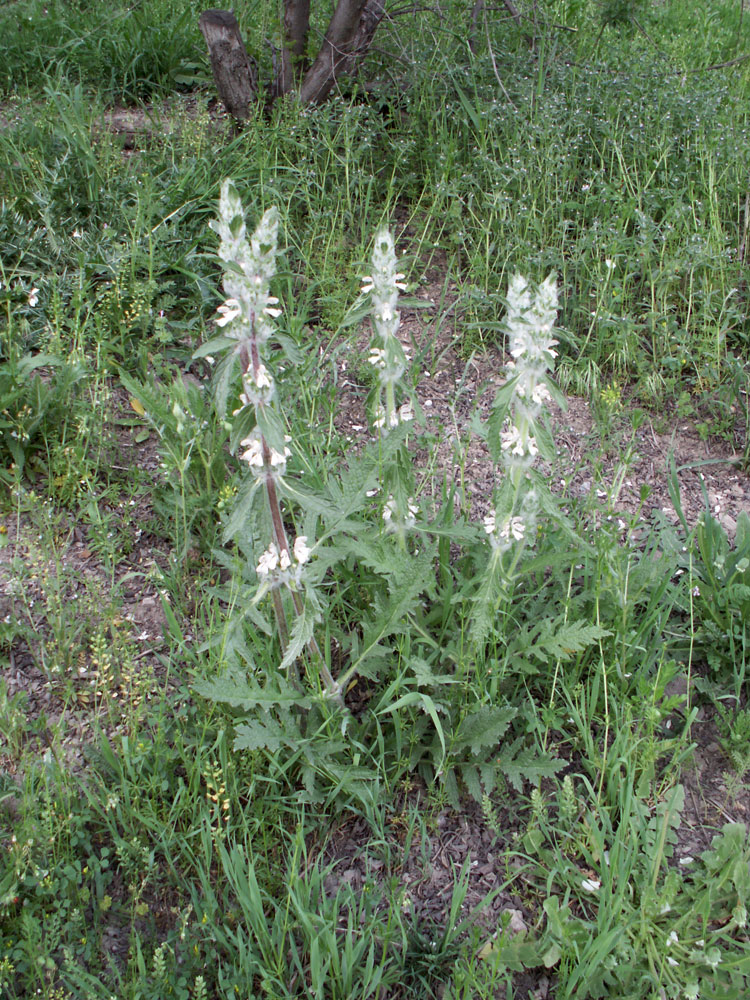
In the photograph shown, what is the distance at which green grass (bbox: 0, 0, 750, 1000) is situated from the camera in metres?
1.98

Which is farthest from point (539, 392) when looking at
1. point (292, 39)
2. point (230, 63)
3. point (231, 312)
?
point (292, 39)

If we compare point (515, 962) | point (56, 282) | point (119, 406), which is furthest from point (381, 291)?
point (56, 282)

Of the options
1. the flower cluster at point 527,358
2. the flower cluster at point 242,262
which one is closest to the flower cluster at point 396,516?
the flower cluster at point 527,358

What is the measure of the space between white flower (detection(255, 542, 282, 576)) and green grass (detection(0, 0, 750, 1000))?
0.34 feet

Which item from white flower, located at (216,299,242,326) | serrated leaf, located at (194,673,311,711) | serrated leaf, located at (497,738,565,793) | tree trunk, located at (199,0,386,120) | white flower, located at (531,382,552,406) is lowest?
serrated leaf, located at (497,738,565,793)

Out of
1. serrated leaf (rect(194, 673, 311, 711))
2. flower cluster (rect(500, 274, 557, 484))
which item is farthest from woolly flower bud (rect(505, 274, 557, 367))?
serrated leaf (rect(194, 673, 311, 711))

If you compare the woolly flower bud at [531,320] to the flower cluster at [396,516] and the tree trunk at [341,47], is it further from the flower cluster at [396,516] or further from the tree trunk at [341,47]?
the tree trunk at [341,47]

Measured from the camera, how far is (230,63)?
4742 mm

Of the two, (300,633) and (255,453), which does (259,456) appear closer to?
(255,453)

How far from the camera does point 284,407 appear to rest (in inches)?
118

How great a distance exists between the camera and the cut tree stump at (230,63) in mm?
4656

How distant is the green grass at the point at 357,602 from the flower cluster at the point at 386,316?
85 mm

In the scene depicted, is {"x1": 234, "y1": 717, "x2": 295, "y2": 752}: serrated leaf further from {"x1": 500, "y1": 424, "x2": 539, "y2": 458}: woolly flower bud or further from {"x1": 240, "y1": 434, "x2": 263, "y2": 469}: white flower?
{"x1": 500, "y1": 424, "x2": 539, "y2": 458}: woolly flower bud

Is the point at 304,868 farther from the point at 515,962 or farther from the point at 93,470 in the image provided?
the point at 93,470
